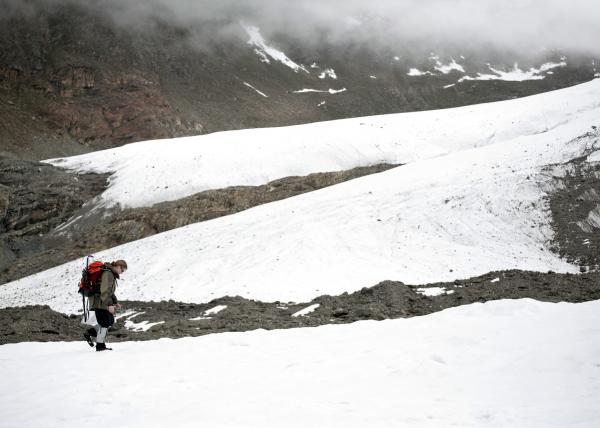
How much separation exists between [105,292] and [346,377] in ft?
18.6

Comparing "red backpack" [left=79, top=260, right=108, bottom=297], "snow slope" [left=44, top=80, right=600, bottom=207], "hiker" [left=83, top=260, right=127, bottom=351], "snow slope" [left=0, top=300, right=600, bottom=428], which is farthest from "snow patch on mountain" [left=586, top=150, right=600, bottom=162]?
"red backpack" [left=79, top=260, right=108, bottom=297]

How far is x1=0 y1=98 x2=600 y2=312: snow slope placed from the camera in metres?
18.8

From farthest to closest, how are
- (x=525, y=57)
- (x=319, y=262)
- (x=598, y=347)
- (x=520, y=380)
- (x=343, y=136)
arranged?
(x=525, y=57) < (x=343, y=136) < (x=319, y=262) < (x=598, y=347) < (x=520, y=380)

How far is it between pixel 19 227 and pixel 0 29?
71618 mm

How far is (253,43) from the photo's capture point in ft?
423

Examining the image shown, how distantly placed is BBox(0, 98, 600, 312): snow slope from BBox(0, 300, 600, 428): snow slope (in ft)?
25.1

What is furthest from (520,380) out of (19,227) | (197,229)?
(19,227)

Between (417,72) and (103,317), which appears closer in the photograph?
(103,317)

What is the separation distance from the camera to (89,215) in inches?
1260

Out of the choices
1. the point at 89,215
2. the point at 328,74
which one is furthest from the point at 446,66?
the point at 89,215

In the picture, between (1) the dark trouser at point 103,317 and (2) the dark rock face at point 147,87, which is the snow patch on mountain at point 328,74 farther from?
(1) the dark trouser at point 103,317

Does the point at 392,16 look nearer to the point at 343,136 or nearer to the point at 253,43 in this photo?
the point at 253,43

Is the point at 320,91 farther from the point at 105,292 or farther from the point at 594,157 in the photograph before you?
the point at 105,292

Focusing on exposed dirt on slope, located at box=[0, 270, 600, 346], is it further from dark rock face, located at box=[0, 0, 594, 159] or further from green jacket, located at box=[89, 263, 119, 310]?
dark rock face, located at box=[0, 0, 594, 159]
